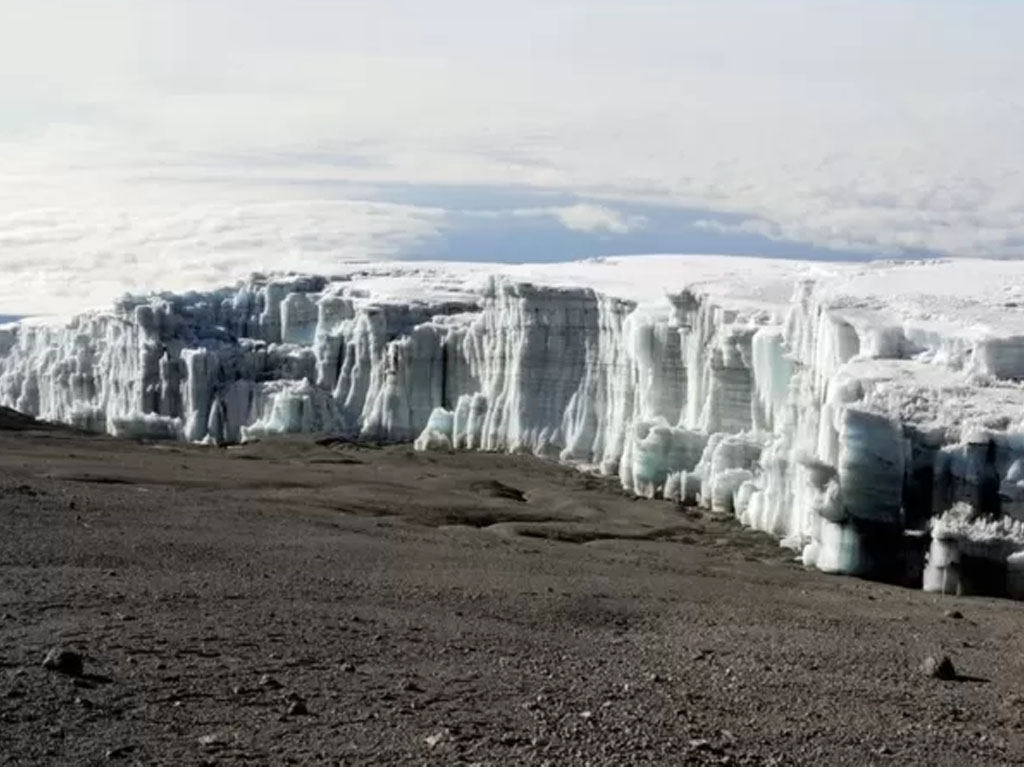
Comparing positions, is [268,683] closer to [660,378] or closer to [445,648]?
[445,648]

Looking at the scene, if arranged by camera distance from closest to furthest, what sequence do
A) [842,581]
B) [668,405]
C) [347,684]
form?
[347,684] < [842,581] < [668,405]

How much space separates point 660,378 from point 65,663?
23.8m

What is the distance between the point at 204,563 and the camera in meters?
15.5

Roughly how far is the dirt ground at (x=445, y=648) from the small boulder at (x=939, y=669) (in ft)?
0.32

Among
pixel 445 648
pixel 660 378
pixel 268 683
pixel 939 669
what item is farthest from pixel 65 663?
pixel 660 378

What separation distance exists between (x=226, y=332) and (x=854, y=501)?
32.4 meters

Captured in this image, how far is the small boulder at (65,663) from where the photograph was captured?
10.2 meters

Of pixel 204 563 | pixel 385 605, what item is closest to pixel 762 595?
pixel 385 605

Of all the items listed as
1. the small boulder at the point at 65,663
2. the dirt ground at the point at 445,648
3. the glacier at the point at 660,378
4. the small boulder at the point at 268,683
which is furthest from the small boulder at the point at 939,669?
the small boulder at the point at 65,663

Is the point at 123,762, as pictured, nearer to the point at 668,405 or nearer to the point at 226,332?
the point at 668,405

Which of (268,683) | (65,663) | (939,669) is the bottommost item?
(939,669)

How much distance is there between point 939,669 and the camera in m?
12.4

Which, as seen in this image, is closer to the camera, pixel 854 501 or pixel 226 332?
pixel 854 501

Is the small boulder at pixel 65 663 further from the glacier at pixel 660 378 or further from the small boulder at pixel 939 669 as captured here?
the glacier at pixel 660 378
